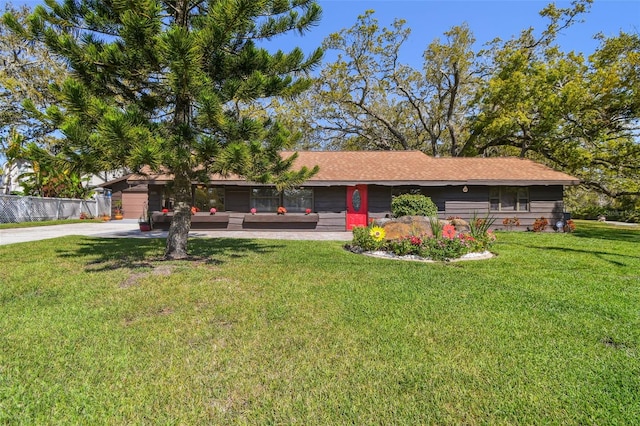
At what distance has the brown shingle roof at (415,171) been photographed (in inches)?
548

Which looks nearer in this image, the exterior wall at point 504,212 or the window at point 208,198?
the exterior wall at point 504,212

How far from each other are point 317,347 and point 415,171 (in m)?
12.9

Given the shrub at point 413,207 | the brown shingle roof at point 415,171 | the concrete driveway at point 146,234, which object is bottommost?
the concrete driveway at point 146,234

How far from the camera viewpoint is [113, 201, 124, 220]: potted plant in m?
22.1

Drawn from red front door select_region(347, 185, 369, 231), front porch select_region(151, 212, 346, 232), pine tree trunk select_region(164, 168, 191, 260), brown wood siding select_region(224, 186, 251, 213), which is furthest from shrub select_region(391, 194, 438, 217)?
pine tree trunk select_region(164, 168, 191, 260)

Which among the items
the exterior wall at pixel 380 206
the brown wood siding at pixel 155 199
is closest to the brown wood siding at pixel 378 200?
the exterior wall at pixel 380 206

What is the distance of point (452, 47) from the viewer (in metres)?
20.5

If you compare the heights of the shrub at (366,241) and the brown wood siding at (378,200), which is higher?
the brown wood siding at (378,200)

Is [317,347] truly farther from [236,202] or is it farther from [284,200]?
[236,202]

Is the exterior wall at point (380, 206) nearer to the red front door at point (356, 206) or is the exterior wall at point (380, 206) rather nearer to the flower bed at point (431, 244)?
the red front door at point (356, 206)

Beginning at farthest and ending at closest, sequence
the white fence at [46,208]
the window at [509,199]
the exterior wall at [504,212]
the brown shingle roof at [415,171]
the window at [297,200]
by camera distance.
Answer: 1. the white fence at [46,208]
2. the window at [297,200]
3. the window at [509,199]
4. the exterior wall at [504,212]
5. the brown shingle roof at [415,171]

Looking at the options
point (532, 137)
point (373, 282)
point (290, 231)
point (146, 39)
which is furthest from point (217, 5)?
point (532, 137)

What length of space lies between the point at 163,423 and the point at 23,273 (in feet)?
18.5

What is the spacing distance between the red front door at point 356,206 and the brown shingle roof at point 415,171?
74 cm
